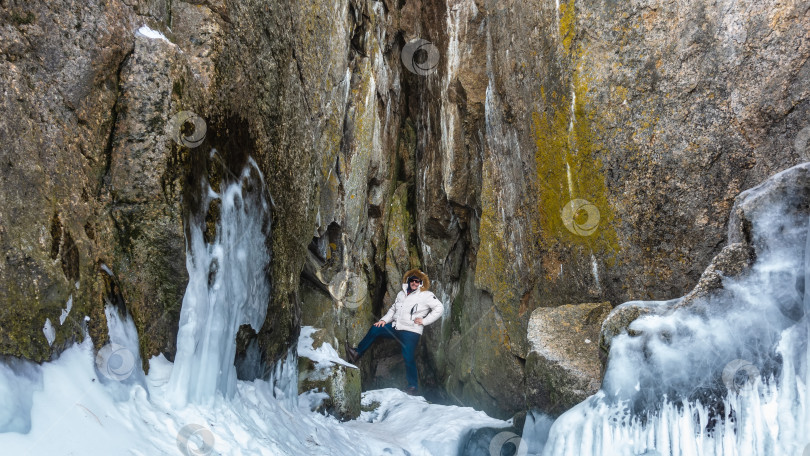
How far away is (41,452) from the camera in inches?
107

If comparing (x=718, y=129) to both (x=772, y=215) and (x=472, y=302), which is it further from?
(x=472, y=302)

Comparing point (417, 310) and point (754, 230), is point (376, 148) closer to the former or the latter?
point (417, 310)

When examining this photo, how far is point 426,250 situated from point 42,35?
7550 mm

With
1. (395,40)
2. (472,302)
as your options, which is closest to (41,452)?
(472,302)

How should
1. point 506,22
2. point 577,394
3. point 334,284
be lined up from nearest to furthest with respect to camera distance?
point 577,394 < point 506,22 < point 334,284

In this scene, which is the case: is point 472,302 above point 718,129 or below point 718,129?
below

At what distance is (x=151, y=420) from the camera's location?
3502mm
